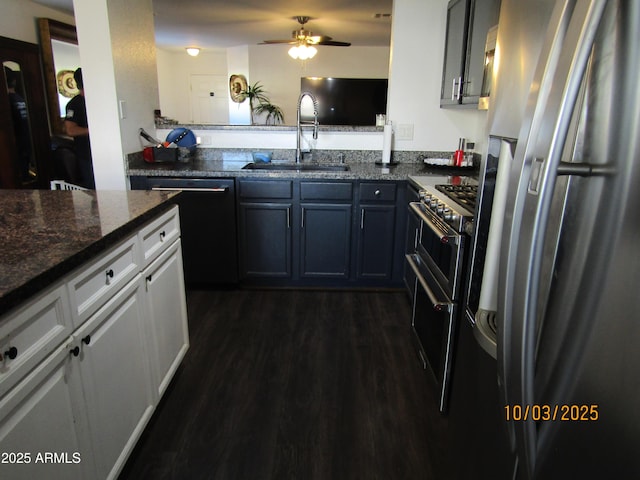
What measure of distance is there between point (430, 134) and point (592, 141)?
9.51 feet

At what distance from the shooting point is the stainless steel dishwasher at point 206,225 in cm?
286

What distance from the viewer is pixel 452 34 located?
2930 millimetres

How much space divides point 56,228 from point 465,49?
2.39 meters

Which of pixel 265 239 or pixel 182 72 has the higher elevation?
pixel 182 72

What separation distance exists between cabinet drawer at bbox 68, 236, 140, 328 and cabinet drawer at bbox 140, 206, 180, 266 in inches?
3.2

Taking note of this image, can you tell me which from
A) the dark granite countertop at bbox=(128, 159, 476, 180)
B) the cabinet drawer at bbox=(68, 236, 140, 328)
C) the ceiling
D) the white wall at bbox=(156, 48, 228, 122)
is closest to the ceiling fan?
the ceiling

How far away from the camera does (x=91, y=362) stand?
1.21m

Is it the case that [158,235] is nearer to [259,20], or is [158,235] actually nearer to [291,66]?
[259,20]

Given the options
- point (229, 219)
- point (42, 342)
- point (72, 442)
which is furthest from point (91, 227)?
point (229, 219)

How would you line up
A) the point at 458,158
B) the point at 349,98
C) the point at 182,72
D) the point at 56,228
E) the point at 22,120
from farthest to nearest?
the point at 182,72, the point at 349,98, the point at 22,120, the point at 458,158, the point at 56,228

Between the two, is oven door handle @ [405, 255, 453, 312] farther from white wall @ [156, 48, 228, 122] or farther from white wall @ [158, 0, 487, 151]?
white wall @ [156, 48, 228, 122]

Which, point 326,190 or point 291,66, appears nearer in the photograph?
point 326,190

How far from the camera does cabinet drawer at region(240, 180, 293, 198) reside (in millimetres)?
2881

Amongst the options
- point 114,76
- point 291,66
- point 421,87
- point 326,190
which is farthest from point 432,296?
point 291,66
